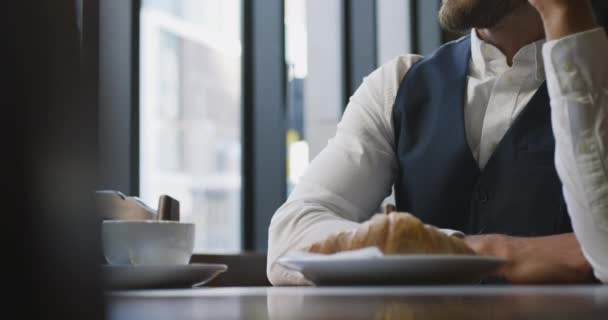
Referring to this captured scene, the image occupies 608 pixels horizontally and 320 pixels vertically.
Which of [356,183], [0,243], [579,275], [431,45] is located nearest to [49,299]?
[0,243]

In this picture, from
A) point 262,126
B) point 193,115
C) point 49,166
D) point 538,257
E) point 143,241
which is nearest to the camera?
point 49,166

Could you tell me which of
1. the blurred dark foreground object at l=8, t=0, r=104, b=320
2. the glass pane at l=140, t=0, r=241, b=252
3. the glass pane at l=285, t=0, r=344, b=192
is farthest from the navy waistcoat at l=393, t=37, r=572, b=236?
the glass pane at l=140, t=0, r=241, b=252

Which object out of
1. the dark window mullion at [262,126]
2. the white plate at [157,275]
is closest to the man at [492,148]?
the white plate at [157,275]

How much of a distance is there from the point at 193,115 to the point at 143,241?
1168 centimetres

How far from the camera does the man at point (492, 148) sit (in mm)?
1465

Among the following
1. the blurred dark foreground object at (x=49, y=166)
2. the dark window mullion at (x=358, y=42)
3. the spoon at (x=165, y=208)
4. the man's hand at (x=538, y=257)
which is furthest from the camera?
the dark window mullion at (x=358, y=42)

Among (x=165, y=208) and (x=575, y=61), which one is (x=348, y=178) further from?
(x=165, y=208)

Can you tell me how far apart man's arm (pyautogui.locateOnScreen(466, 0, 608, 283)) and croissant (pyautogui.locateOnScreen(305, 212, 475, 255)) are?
525 millimetres

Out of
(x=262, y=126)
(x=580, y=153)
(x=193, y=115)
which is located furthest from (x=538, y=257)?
(x=193, y=115)

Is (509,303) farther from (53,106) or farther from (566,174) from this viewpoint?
(566,174)

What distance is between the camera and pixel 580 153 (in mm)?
1467

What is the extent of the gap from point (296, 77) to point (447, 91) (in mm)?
2103

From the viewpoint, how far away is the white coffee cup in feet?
3.29

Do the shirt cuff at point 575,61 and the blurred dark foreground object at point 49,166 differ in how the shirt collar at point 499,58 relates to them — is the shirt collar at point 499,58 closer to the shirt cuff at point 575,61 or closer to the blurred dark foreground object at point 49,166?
the shirt cuff at point 575,61
